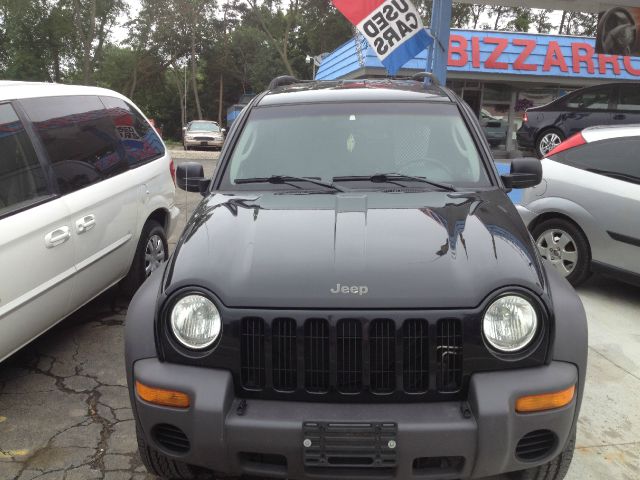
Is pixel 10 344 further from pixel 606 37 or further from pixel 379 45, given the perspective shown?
pixel 606 37

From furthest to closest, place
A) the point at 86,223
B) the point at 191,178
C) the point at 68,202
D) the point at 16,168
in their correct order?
the point at 86,223, the point at 68,202, the point at 191,178, the point at 16,168

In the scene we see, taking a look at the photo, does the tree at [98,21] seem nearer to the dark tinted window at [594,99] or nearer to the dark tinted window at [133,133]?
the dark tinted window at [594,99]

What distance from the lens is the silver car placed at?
4.95 m

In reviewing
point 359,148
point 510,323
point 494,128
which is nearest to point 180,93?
point 494,128

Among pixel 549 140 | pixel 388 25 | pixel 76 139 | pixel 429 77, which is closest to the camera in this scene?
pixel 76 139

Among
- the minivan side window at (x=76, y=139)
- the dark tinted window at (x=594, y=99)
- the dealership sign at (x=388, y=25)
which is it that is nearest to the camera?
the minivan side window at (x=76, y=139)

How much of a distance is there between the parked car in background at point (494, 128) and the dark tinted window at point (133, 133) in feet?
50.5

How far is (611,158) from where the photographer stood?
5.23 meters

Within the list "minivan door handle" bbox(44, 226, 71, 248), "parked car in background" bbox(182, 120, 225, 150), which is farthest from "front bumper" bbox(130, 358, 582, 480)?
"parked car in background" bbox(182, 120, 225, 150)

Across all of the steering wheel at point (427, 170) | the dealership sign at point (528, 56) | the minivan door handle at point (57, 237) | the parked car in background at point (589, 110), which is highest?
the dealership sign at point (528, 56)

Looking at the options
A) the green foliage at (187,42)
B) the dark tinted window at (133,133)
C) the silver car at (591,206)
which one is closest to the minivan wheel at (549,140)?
the silver car at (591,206)

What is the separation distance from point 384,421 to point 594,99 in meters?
12.7

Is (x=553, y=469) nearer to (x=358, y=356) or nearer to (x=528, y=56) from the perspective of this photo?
(x=358, y=356)

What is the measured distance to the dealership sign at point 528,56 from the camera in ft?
54.2
